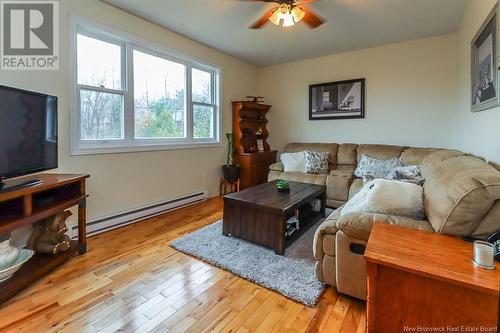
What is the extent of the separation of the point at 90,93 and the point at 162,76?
101 centimetres

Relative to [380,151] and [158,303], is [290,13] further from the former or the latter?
[158,303]

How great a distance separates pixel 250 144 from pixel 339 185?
6.29 ft

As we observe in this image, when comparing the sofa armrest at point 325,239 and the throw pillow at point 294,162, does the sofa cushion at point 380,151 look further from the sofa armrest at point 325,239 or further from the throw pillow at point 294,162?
the sofa armrest at point 325,239

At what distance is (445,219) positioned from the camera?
126 cm

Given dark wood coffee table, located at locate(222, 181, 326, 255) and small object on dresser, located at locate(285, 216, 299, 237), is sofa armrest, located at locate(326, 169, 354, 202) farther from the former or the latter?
small object on dresser, located at locate(285, 216, 299, 237)

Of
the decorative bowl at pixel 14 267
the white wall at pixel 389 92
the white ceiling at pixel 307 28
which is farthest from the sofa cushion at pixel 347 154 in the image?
the decorative bowl at pixel 14 267

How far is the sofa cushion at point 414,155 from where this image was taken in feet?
11.0

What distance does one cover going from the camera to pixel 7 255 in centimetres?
171

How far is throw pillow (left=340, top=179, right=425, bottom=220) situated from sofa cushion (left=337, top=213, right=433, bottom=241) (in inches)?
2.0

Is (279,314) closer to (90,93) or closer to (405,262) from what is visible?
(405,262)

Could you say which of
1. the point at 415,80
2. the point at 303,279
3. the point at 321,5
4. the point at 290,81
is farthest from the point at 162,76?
the point at 415,80

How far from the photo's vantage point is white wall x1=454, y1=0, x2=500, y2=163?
6.31ft

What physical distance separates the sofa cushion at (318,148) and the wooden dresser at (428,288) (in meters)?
3.11

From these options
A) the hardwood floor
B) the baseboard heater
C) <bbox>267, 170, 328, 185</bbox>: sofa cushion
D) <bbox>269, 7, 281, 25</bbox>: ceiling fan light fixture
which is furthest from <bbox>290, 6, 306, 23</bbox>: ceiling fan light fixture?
the baseboard heater
